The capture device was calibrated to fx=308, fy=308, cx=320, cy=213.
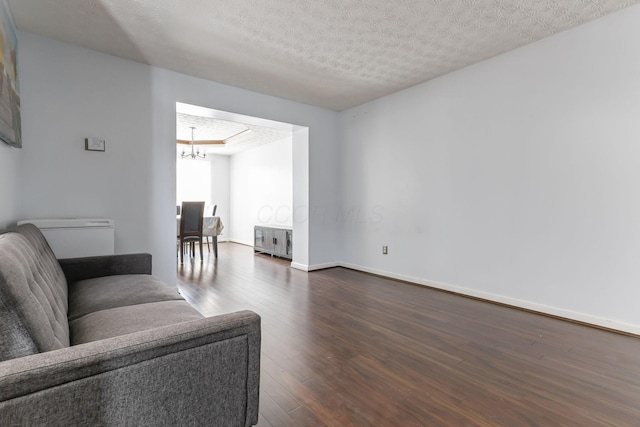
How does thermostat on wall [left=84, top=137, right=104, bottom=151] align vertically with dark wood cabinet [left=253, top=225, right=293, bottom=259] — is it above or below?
above

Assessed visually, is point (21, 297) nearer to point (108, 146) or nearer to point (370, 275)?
point (108, 146)

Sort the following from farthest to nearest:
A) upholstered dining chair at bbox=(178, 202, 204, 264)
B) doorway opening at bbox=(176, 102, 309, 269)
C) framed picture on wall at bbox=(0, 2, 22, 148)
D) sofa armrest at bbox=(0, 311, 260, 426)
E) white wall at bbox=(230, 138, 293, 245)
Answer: white wall at bbox=(230, 138, 293, 245) < upholstered dining chair at bbox=(178, 202, 204, 264) < doorway opening at bbox=(176, 102, 309, 269) < framed picture on wall at bbox=(0, 2, 22, 148) < sofa armrest at bbox=(0, 311, 260, 426)

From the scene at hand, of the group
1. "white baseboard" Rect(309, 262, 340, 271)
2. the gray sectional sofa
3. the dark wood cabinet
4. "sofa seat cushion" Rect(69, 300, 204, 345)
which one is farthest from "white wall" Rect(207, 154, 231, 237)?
the gray sectional sofa

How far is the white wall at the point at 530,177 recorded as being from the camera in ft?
8.07

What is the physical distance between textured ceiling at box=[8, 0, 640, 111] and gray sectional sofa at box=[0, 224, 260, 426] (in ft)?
7.27

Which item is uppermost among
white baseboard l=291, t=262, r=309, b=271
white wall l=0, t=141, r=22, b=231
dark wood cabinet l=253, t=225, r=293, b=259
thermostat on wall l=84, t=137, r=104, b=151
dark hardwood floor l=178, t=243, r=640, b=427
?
thermostat on wall l=84, t=137, r=104, b=151

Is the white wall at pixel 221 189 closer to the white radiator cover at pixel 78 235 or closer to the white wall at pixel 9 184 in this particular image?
the white radiator cover at pixel 78 235

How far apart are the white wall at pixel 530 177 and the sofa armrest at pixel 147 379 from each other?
2909mm

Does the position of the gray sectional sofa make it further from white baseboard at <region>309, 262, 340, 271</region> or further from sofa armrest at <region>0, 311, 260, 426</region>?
white baseboard at <region>309, 262, 340, 271</region>

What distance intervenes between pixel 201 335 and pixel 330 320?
72.9 inches

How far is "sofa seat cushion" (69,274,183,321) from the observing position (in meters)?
1.68

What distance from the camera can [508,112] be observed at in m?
3.08

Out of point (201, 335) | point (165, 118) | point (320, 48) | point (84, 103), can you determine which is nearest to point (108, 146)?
point (84, 103)

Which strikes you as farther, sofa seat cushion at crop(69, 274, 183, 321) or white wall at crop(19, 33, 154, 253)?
white wall at crop(19, 33, 154, 253)
